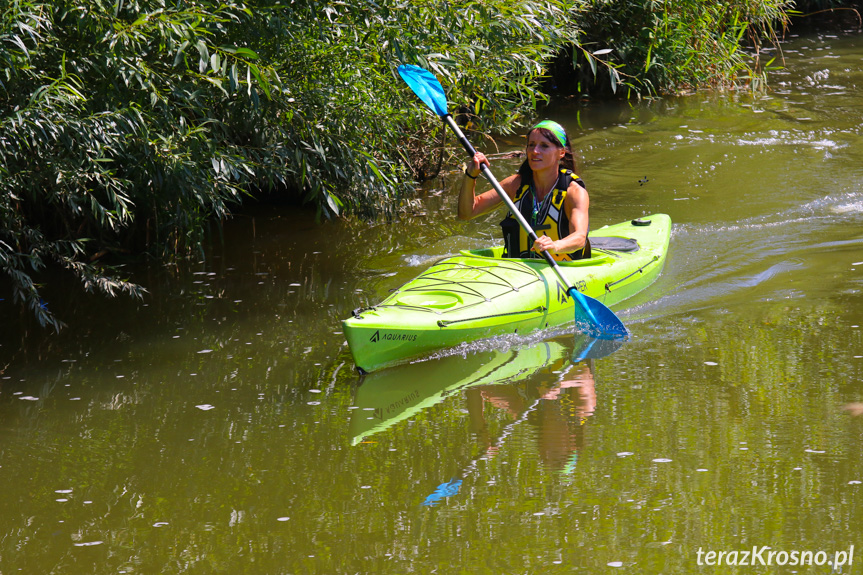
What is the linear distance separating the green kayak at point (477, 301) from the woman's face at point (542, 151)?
1.70ft

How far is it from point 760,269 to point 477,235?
2.03m

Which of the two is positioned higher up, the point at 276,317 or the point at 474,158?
the point at 474,158

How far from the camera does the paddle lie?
461 cm

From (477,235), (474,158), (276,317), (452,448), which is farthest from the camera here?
(477,235)

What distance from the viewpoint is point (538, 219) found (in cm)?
497

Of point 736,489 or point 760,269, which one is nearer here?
point 736,489

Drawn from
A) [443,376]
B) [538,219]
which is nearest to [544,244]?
[538,219]

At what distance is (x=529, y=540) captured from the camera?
2.74 meters

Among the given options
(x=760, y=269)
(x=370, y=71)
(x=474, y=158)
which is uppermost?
(x=370, y=71)

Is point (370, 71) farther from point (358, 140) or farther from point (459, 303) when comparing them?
point (459, 303)

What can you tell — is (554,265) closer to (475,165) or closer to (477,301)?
(477,301)

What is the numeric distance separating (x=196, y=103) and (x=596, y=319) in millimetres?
2273

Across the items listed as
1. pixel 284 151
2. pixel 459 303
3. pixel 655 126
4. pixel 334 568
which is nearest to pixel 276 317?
pixel 284 151

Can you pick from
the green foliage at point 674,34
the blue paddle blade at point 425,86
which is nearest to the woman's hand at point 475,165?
the blue paddle blade at point 425,86
